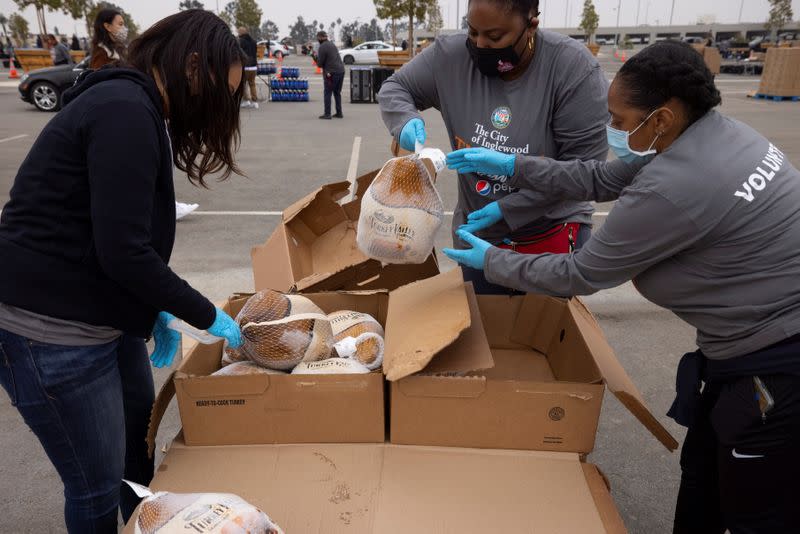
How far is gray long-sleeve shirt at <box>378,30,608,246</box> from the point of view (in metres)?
1.97

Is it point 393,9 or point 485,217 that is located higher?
point 393,9

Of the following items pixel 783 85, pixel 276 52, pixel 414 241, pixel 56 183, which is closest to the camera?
pixel 56 183

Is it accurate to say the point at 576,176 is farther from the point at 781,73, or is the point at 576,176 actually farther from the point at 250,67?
the point at 781,73

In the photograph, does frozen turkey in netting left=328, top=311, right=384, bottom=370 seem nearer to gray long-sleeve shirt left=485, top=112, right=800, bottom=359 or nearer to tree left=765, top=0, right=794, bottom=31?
gray long-sleeve shirt left=485, top=112, right=800, bottom=359

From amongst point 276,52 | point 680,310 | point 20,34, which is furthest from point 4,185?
point 20,34

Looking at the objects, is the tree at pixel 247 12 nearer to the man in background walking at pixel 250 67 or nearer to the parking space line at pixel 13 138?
the man in background walking at pixel 250 67

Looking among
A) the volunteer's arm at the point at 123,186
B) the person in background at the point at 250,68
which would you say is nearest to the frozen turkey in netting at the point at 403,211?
the volunteer's arm at the point at 123,186

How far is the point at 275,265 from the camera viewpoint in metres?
2.58

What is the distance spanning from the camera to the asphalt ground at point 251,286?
2.32 metres

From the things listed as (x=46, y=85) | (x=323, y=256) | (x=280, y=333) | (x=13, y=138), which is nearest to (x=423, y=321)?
(x=280, y=333)

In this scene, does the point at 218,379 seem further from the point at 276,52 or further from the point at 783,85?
the point at 276,52

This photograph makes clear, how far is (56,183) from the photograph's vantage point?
4.00ft

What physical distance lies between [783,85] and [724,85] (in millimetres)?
5233

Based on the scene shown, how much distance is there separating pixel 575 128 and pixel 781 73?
1690 cm
